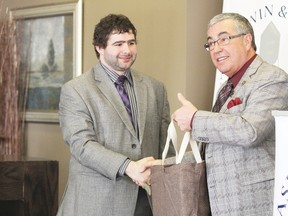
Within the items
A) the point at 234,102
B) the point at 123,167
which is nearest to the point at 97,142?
the point at 123,167

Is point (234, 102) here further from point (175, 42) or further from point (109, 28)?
point (175, 42)

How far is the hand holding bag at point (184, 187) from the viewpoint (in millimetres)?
2215

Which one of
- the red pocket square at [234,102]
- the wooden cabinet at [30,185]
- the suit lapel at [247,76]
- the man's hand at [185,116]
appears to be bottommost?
the wooden cabinet at [30,185]

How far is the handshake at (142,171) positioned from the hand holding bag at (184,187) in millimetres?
159

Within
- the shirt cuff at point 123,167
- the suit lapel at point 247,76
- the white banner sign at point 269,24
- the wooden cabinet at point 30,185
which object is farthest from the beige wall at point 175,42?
the suit lapel at point 247,76

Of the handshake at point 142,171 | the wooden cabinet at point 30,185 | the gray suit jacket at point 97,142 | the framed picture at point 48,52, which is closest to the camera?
the handshake at point 142,171

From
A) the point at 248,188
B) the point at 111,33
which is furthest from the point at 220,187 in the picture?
the point at 111,33

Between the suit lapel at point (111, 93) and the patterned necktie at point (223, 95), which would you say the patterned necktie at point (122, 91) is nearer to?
the suit lapel at point (111, 93)

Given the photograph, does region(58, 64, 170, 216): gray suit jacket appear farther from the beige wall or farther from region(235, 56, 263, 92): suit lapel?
the beige wall

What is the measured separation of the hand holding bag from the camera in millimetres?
2215

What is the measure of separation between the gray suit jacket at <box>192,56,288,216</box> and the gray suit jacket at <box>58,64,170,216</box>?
0.54 meters

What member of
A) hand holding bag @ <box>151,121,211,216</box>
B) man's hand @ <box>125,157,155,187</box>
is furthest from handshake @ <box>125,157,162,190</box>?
hand holding bag @ <box>151,121,211,216</box>

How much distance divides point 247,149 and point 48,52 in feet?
8.76

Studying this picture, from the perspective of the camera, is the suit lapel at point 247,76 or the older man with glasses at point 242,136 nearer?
the older man with glasses at point 242,136
